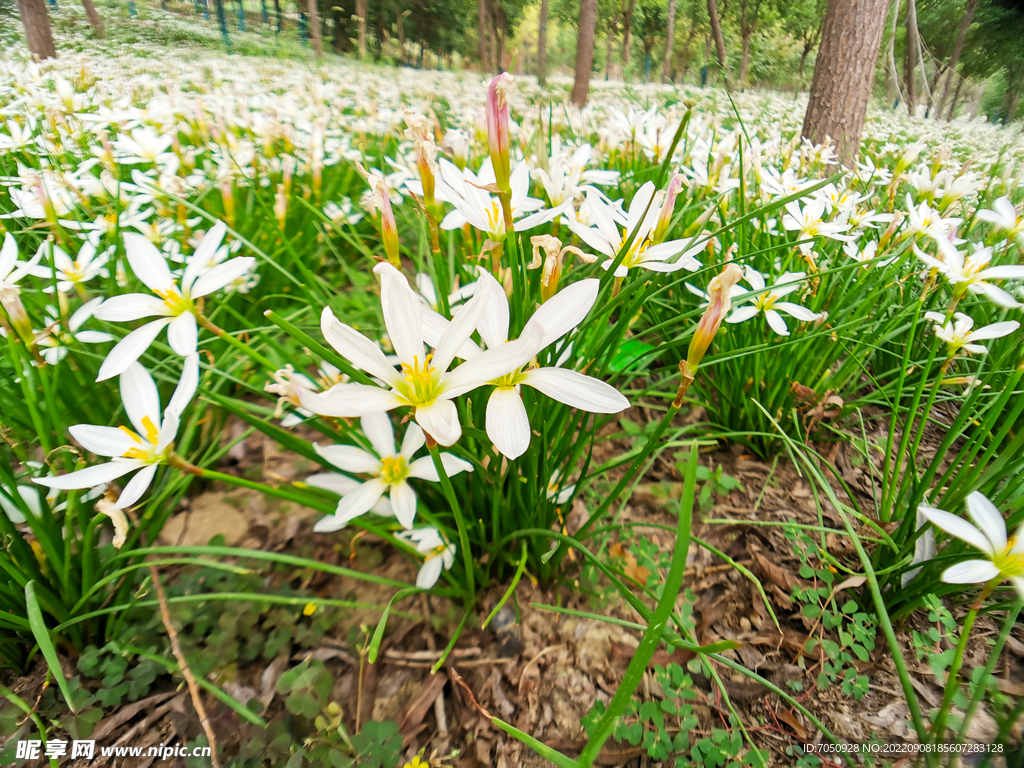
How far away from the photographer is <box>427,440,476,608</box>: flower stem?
0.60 metres

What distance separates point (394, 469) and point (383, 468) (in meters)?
0.03

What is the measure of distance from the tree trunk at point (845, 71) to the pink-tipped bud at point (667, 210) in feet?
8.80

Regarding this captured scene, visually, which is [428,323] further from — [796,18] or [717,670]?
[796,18]

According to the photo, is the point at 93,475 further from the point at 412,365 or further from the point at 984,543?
the point at 984,543

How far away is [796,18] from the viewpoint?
460 inches

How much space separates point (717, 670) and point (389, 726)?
0.59m

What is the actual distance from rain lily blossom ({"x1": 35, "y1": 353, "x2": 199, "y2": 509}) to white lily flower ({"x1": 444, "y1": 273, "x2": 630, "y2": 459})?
41 centimetres

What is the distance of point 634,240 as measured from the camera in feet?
2.46

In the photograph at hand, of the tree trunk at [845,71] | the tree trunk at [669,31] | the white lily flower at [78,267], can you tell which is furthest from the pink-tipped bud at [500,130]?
the tree trunk at [669,31]

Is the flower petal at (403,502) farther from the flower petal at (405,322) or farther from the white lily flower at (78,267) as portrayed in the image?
the white lily flower at (78,267)

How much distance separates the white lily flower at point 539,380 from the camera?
52cm

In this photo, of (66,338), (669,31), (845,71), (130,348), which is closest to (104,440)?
(130,348)

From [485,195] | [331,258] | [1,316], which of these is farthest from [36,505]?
[331,258]

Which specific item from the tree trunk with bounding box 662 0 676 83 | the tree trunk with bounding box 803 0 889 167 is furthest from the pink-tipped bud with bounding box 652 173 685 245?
the tree trunk with bounding box 662 0 676 83
